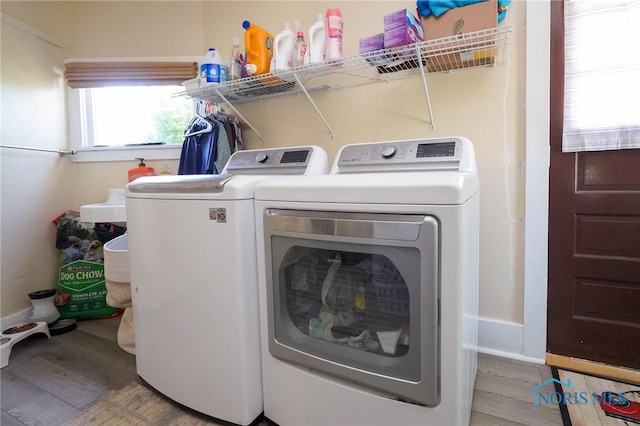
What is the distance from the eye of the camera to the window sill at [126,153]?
2393 millimetres

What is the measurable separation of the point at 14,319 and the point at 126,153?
1275 millimetres

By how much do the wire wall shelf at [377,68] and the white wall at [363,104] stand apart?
51mm

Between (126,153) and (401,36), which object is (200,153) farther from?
(401,36)

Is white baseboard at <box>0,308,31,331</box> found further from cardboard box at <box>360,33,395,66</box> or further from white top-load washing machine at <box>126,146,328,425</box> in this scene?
cardboard box at <box>360,33,395,66</box>

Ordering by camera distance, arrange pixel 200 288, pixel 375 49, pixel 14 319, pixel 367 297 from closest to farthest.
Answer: pixel 367 297
pixel 200 288
pixel 375 49
pixel 14 319

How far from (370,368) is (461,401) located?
26 centimetres

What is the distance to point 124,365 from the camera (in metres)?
1.62

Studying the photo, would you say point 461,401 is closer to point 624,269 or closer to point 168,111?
point 624,269

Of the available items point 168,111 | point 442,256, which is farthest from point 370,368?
point 168,111

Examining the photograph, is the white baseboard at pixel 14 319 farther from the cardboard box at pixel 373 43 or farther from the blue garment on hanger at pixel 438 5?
the blue garment on hanger at pixel 438 5

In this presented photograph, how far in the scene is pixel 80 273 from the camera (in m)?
2.20

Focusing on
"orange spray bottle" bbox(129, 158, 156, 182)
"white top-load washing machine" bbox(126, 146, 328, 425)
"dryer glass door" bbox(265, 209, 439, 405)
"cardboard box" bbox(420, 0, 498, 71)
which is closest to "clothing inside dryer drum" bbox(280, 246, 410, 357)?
"dryer glass door" bbox(265, 209, 439, 405)

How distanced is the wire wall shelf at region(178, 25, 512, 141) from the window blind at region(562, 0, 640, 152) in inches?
11.0

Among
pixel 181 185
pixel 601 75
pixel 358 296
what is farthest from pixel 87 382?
pixel 601 75
